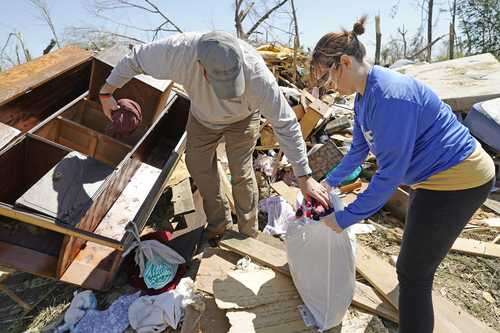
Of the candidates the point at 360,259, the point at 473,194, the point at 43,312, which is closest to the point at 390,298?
the point at 360,259

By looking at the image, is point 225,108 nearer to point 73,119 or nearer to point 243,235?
point 243,235

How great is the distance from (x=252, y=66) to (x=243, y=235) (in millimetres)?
1309

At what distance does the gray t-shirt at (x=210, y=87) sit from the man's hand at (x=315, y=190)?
0.05m

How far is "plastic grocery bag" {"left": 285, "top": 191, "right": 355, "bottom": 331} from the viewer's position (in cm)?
194

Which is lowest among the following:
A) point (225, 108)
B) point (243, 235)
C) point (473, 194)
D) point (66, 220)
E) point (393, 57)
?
point (393, 57)

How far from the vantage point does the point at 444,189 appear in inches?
60.6

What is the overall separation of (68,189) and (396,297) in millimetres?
2146

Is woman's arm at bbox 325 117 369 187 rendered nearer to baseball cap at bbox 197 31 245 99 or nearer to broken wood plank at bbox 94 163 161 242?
baseball cap at bbox 197 31 245 99

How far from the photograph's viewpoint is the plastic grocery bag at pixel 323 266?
194 centimetres

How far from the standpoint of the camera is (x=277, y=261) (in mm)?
2488

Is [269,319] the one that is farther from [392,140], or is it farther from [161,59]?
[161,59]

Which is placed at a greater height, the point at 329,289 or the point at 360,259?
the point at 329,289

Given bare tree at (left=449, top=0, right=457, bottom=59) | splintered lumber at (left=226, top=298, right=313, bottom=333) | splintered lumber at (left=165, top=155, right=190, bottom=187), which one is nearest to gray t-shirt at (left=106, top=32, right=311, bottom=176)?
splintered lumber at (left=226, top=298, right=313, bottom=333)

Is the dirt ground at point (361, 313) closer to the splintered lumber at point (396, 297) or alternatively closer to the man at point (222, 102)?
the splintered lumber at point (396, 297)
